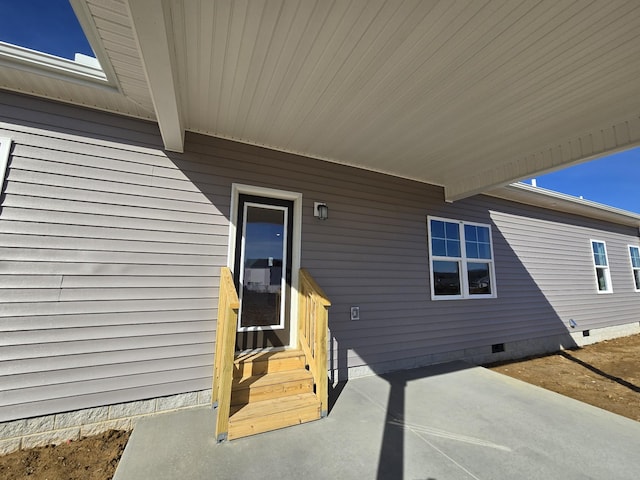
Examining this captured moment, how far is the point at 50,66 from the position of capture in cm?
230

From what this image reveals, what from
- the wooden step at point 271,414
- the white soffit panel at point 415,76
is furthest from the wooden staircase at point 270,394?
the white soffit panel at point 415,76

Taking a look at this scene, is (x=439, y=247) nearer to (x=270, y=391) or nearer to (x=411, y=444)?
(x=411, y=444)

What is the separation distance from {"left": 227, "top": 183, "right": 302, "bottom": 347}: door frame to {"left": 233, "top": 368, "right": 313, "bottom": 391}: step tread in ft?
1.65

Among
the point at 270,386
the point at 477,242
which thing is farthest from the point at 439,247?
the point at 270,386

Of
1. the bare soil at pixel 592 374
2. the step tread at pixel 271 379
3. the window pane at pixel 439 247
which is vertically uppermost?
the window pane at pixel 439 247

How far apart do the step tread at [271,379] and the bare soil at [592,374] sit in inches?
139

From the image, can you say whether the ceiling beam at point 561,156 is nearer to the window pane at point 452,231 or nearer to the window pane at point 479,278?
the window pane at point 452,231

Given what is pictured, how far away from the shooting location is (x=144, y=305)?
2.71 metres

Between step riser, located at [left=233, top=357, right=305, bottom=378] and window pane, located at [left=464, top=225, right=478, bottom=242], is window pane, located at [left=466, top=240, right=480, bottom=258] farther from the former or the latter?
step riser, located at [left=233, top=357, right=305, bottom=378]

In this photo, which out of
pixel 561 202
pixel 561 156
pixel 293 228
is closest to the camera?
pixel 561 156

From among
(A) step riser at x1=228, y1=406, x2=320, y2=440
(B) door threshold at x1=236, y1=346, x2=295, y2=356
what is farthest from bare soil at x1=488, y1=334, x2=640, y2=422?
(B) door threshold at x1=236, y1=346, x2=295, y2=356

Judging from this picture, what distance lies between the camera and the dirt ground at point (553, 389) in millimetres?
2018

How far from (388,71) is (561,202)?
6317 millimetres

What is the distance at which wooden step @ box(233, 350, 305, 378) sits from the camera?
9.00 feet
